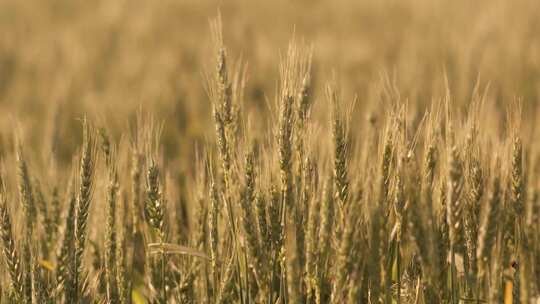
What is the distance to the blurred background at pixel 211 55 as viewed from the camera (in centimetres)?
458

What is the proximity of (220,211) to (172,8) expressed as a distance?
7.72 meters

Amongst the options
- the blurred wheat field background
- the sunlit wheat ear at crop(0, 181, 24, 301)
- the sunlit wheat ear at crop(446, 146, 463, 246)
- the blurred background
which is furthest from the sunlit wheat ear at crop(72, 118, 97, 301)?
the blurred background

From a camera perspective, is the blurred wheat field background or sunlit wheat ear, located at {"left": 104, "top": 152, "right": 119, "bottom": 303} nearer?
the blurred wheat field background

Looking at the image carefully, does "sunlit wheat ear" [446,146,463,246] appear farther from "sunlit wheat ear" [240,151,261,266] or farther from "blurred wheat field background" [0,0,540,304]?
"sunlit wheat ear" [240,151,261,266]

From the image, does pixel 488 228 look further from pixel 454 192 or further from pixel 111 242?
pixel 111 242

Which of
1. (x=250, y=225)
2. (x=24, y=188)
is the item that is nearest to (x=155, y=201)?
(x=250, y=225)

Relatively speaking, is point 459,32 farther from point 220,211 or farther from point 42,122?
point 220,211

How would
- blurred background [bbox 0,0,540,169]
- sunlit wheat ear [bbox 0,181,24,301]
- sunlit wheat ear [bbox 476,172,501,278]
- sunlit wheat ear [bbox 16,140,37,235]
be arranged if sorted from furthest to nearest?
blurred background [bbox 0,0,540,169], sunlit wheat ear [bbox 16,140,37,235], sunlit wheat ear [bbox 0,181,24,301], sunlit wheat ear [bbox 476,172,501,278]

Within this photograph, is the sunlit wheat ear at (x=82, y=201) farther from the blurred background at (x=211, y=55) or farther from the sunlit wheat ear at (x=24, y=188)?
the blurred background at (x=211, y=55)

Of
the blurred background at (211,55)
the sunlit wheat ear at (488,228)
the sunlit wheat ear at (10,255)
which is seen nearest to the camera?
the sunlit wheat ear at (488,228)

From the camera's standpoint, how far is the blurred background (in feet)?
15.0

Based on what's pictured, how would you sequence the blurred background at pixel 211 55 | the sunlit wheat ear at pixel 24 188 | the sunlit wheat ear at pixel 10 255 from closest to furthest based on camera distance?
the sunlit wheat ear at pixel 10 255, the sunlit wheat ear at pixel 24 188, the blurred background at pixel 211 55

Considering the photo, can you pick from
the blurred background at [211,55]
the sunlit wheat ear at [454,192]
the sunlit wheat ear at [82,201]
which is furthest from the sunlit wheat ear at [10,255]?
the blurred background at [211,55]

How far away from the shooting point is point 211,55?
579 cm
